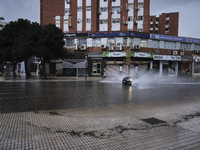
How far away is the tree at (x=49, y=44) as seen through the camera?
73.1 feet

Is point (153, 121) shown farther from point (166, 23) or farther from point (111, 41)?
point (166, 23)

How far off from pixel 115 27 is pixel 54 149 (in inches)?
1405

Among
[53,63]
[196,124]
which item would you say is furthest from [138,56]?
[196,124]

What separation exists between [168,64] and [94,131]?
34.3 m

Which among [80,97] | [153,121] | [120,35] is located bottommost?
[80,97]

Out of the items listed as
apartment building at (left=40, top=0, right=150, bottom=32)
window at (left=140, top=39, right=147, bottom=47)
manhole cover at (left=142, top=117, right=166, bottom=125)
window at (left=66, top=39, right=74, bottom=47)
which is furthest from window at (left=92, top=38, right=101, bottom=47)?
manhole cover at (left=142, top=117, right=166, bottom=125)

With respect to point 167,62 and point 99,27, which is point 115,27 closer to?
point 99,27

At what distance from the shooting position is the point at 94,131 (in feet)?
13.1

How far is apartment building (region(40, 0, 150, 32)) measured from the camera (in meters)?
34.9

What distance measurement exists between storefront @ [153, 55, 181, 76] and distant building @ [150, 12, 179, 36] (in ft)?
92.9

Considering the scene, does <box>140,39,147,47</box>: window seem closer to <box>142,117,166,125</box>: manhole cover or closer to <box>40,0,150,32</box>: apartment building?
<box>40,0,150,32</box>: apartment building

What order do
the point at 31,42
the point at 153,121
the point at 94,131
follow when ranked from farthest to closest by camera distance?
1. the point at 31,42
2. the point at 153,121
3. the point at 94,131

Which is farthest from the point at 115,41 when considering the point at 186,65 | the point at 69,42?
the point at 186,65

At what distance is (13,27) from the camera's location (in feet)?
87.5
